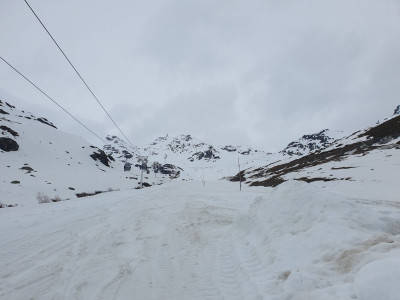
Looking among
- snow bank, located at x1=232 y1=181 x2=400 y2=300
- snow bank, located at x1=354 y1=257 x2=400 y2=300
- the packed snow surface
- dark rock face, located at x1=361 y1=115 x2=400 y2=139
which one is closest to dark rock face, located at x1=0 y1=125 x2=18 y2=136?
the packed snow surface

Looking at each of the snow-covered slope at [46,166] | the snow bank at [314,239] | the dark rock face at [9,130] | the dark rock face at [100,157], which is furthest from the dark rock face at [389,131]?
the dark rock face at [9,130]

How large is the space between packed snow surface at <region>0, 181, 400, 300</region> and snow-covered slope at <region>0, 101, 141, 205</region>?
19.0 m

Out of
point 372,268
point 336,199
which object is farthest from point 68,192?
point 372,268

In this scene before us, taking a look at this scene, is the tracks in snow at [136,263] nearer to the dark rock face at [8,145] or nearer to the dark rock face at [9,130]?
the dark rock face at [8,145]

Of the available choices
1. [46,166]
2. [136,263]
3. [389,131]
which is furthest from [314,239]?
[46,166]

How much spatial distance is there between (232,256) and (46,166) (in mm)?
51943

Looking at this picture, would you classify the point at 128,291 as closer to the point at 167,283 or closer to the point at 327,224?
the point at 167,283

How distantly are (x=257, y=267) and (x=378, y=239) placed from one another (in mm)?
2295

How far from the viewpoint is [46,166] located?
163ft

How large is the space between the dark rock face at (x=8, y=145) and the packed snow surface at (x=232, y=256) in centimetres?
4990

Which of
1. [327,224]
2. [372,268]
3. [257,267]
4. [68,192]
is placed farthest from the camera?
[68,192]

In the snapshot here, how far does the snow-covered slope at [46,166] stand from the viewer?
31.1 m

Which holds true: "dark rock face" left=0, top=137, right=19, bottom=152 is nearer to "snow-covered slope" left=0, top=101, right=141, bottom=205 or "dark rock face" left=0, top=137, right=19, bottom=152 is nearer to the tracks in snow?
"snow-covered slope" left=0, top=101, right=141, bottom=205

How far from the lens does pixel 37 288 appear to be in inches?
183
